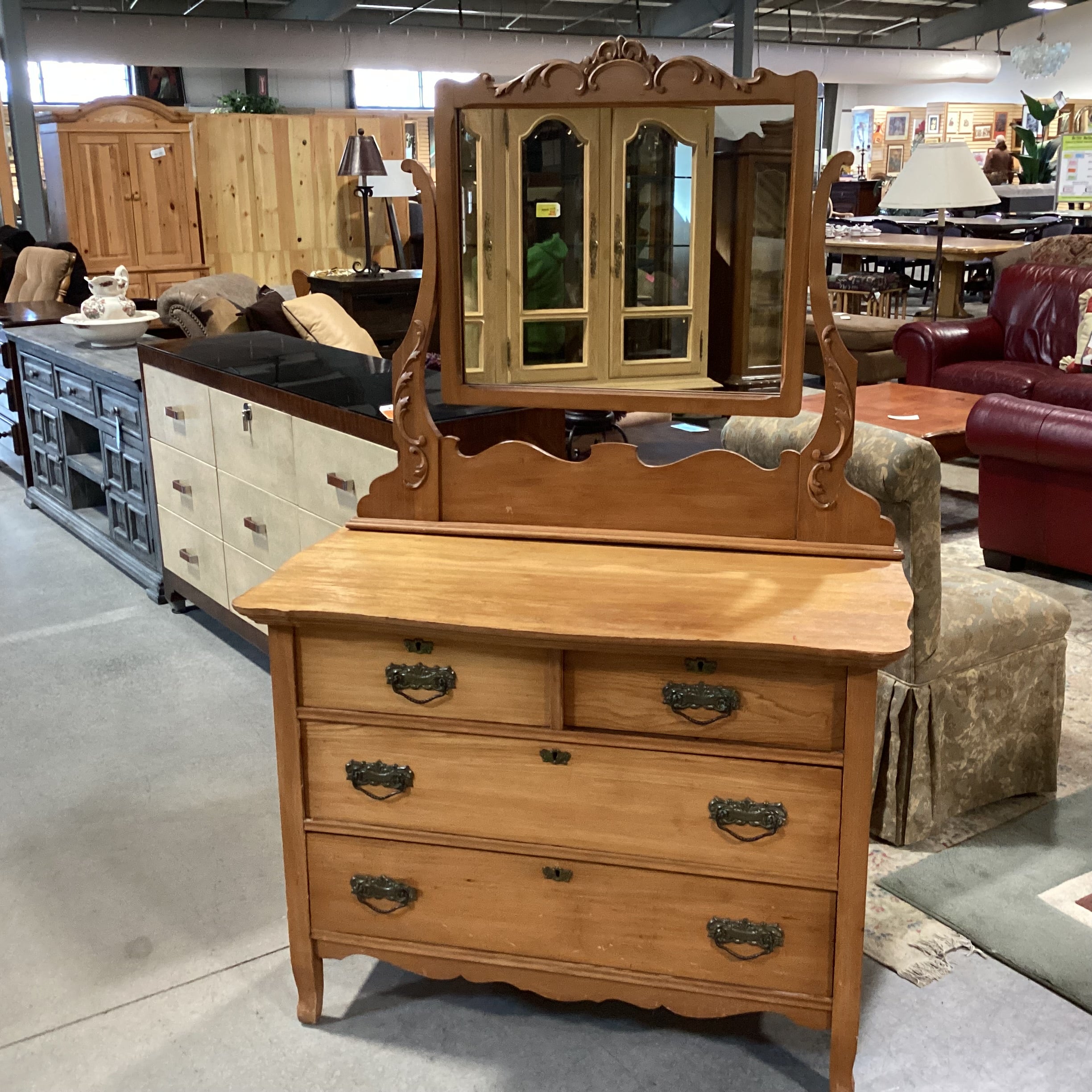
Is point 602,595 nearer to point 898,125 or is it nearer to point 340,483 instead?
point 340,483

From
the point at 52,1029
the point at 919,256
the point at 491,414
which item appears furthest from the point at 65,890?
the point at 919,256

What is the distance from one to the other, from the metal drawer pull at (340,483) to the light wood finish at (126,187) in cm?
797

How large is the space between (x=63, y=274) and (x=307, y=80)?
433 inches

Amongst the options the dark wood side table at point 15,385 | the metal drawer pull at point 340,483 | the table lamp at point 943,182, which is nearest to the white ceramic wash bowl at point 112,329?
the dark wood side table at point 15,385

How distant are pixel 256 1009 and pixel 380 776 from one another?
59cm

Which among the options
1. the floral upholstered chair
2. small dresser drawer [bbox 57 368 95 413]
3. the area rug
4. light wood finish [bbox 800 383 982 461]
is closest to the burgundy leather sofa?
light wood finish [bbox 800 383 982 461]

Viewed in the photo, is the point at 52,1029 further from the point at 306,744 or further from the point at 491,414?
the point at 491,414

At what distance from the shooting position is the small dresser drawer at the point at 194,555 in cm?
376

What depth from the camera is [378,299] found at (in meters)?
7.57

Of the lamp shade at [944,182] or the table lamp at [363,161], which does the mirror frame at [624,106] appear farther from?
the table lamp at [363,161]

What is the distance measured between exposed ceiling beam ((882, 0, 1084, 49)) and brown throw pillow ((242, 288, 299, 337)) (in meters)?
15.0

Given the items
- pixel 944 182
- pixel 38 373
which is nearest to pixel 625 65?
pixel 38 373

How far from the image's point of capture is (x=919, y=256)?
35.1 feet

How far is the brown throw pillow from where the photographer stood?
14.6 ft
